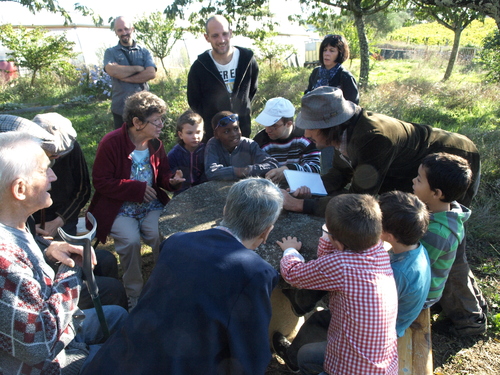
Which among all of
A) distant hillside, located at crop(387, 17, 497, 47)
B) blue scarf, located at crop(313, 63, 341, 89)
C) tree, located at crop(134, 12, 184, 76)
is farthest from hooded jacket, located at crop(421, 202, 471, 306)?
distant hillside, located at crop(387, 17, 497, 47)

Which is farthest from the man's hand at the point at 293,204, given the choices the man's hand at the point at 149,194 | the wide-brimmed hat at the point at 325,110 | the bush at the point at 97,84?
the bush at the point at 97,84

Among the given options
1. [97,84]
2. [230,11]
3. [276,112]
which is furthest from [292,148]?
[97,84]

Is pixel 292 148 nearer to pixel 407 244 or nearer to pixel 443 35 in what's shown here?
pixel 407 244

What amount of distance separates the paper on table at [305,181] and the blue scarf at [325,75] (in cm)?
200

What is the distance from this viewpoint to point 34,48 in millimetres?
12836

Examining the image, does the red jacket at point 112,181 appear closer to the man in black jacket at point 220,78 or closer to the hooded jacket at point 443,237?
the man in black jacket at point 220,78

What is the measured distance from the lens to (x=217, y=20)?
3.91 metres

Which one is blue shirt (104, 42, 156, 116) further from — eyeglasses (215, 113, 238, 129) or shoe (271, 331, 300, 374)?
shoe (271, 331, 300, 374)

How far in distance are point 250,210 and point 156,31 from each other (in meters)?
13.2

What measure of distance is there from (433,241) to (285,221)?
93cm

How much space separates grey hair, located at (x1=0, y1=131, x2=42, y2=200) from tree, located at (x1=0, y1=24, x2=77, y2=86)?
13.5m

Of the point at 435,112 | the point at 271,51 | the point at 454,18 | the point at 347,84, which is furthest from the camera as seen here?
the point at 271,51

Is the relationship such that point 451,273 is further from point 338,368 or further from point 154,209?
point 154,209

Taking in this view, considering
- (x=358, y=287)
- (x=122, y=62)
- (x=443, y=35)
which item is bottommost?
(x=443, y=35)
